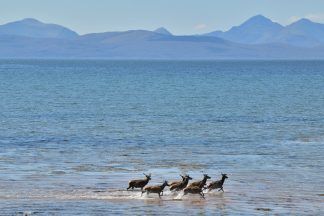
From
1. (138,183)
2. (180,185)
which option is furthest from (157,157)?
(180,185)

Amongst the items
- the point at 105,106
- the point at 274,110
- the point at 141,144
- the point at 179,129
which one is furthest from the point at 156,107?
the point at 141,144

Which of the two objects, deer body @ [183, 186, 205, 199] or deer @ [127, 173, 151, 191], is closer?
deer body @ [183, 186, 205, 199]

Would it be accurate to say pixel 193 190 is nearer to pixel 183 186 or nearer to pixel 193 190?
pixel 193 190

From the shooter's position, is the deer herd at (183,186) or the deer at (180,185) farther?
the deer at (180,185)

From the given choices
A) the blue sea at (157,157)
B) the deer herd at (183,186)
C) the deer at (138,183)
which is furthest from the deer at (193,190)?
the deer at (138,183)

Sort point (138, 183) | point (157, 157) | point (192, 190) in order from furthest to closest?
point (157, 157) → point (138, 183) → point (192, 190)

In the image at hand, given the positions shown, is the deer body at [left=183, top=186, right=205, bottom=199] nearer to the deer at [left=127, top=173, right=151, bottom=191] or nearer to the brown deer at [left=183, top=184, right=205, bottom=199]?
the brown deer at [left=183, top=184, right=205, bottom=199]

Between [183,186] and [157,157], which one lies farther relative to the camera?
[157,157]

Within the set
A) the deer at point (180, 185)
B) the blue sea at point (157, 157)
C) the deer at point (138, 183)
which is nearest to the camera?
the blue sea at point (157, 157)

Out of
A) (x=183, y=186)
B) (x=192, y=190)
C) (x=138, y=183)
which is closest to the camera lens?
(x=192, y=190)

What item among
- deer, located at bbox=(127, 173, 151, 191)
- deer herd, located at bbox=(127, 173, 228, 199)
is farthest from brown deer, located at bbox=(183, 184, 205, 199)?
deer, located at bbox=(127, 173, 151, 191)

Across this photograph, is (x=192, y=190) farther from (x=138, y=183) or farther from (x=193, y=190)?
(x=138, y=183)

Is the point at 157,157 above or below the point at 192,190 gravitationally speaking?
below

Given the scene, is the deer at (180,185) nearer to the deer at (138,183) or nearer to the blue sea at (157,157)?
the blue sea at (157,157)
